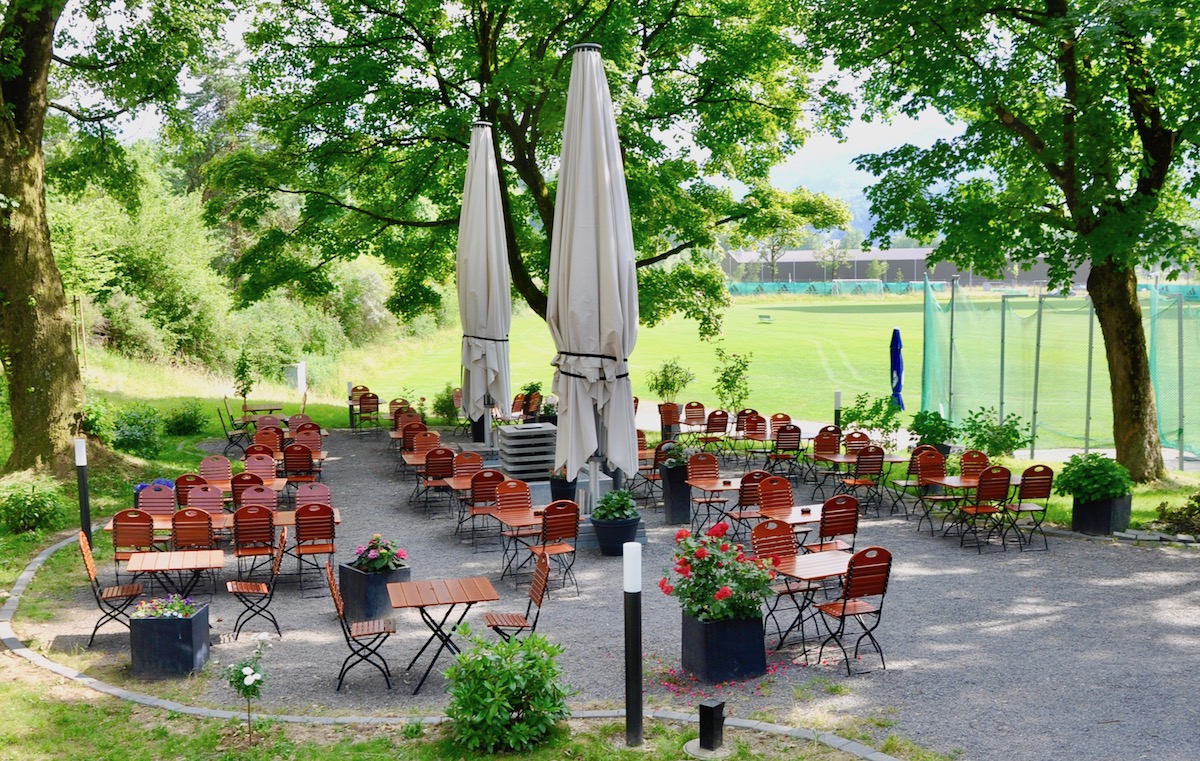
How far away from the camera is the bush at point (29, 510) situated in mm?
13070

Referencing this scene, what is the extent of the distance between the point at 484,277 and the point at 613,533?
17.5 feet

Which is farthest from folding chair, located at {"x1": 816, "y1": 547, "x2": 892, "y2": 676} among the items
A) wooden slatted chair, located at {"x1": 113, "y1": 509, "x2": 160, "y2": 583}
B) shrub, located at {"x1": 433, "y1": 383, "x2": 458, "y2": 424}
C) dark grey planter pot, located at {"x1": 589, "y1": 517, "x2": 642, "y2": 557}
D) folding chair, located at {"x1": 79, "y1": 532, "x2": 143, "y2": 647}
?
shrub, located at {"x1": 433, "y1": 383, "x2": 458, "y2": 424}

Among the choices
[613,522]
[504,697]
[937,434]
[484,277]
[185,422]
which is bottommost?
[504,697]

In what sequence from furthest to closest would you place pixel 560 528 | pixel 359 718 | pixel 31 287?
pixel 31 287
pixel 560 528
pixel 359 718

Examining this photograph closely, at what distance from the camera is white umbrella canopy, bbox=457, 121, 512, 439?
610 inches

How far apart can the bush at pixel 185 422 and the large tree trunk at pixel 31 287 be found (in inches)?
245

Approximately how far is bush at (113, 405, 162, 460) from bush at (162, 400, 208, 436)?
11.7ft

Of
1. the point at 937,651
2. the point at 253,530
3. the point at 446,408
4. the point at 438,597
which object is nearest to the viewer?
the point at 438,597

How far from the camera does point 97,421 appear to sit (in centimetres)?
1625

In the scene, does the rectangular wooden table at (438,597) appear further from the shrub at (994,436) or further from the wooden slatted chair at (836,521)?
the shrub at (994,436)

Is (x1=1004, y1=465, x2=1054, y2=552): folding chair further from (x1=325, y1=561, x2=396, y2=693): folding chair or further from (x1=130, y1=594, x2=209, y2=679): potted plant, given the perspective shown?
(x1=130, y1=594, x2=209, y2=679): potted plant

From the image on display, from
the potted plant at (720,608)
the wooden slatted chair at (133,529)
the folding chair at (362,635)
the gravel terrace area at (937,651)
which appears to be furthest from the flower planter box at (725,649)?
the wooden slatted chair at (133,529)

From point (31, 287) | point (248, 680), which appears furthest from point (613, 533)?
point (31, 287)

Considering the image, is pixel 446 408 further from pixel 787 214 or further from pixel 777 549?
pixel 777 549
